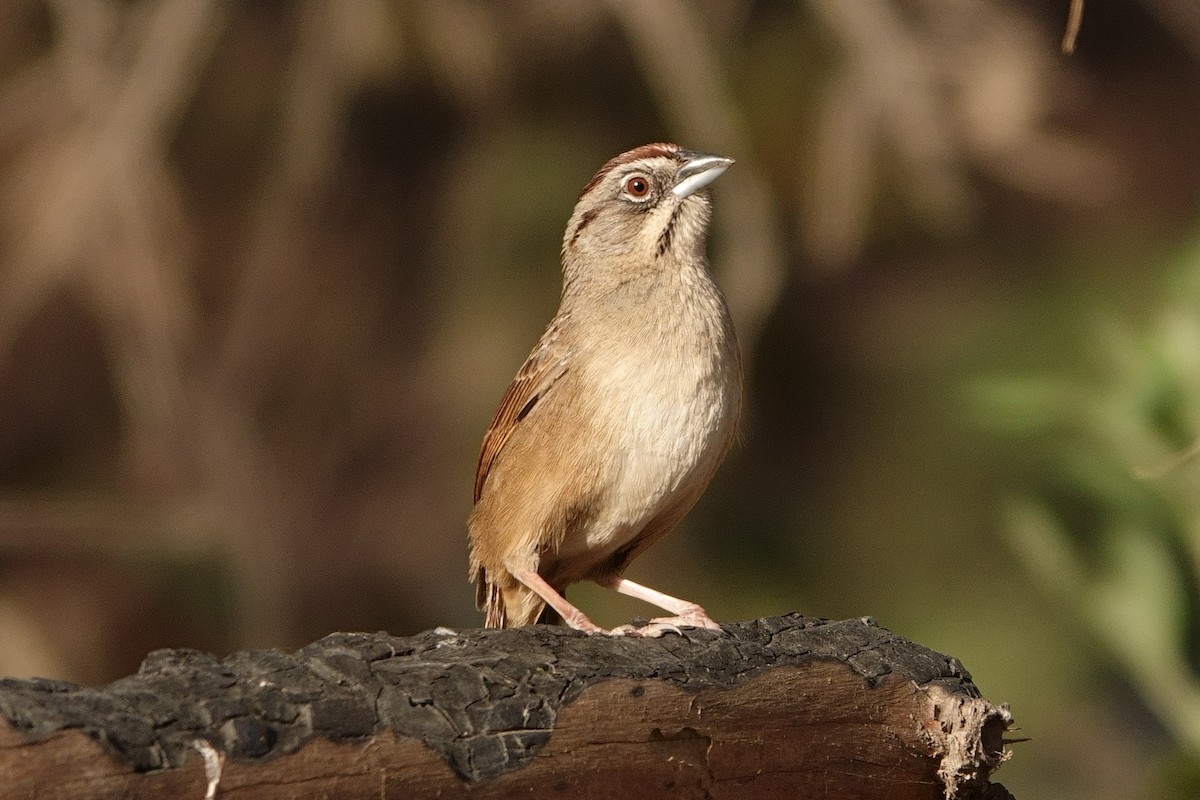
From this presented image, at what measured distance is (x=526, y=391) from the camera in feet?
16.5

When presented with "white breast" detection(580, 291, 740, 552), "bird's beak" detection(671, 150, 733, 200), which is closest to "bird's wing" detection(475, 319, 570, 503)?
"white breast" detection(580, 291, 740, 552)

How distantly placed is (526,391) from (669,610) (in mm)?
788

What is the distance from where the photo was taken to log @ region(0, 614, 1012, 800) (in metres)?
2.65

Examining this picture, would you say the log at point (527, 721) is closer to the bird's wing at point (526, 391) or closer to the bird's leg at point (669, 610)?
the bird's leg at point (669, 610)

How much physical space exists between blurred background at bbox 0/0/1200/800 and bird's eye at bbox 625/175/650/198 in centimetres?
186

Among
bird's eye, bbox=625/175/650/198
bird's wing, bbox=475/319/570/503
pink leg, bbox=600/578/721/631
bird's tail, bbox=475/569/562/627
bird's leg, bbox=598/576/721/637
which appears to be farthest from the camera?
bird's eye, bbox=625/175/650/198

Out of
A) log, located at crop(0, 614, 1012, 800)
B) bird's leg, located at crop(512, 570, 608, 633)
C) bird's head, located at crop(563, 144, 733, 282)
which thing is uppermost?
bird's head, located at crop(563, 144, 733, 282)

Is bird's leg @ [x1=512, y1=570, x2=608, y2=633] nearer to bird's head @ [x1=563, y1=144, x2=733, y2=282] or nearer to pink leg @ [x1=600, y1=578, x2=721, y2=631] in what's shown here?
pink leg @ [x1=600, y1=578, x2=721, y2=631]

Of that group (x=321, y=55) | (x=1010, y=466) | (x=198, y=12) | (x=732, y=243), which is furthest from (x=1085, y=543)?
(x=198, y=12)

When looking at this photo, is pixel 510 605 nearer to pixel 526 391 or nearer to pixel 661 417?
pixel 526 391

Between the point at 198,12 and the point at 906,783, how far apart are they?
4.99 meters

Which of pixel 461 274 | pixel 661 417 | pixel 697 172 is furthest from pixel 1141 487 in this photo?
pixel 461 274

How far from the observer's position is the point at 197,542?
26.1 feet

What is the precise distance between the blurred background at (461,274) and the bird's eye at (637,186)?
1863mm
